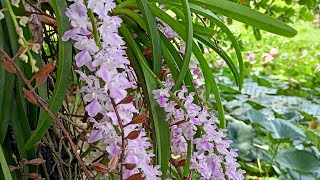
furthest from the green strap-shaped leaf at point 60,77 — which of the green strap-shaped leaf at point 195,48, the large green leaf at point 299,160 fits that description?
the large green leaf at point 299,160

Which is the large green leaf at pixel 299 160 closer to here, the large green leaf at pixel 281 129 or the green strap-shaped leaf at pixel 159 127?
the large green leaf at pixel 281 129

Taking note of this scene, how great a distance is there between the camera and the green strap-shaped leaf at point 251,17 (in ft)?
1.38

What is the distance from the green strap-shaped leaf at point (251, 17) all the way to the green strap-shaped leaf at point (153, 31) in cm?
5

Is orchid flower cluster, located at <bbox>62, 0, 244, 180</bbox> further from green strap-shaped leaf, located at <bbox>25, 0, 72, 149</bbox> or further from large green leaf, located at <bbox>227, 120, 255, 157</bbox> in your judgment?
large green leaf, located at <bbox>227, 120, 255, 157</bbox>

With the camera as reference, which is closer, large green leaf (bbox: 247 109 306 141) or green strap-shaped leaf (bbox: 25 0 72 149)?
green strap-shaped leaf (bbox: 25 0 72 149)

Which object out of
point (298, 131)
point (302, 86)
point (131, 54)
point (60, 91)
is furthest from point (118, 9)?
point (302, 86)

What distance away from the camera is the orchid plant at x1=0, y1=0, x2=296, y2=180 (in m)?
0.36

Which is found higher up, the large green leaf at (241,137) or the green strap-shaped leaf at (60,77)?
the green strap-shaped leaf at (60,77)

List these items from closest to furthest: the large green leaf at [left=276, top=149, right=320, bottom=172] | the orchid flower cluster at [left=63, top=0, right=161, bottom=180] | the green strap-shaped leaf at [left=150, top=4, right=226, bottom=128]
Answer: the orchid flower cluster at [left=63, top=0, right=161, bottom=180], the green strap-shaped leaf at [left=150, top=4, right=226, bottom=128], the large green leaf at [left=276, top=149, right=320, bottom=172]

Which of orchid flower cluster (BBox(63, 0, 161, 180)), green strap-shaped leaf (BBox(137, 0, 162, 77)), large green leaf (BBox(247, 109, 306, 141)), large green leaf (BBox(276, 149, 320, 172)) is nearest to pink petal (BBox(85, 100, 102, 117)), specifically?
orchid flower cluster (BBox(63, 0, 161, 180))

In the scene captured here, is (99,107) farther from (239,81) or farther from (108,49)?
(239,81)

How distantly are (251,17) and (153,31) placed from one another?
9 centimetres

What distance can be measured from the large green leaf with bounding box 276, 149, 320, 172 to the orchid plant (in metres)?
0.82

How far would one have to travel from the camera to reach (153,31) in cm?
44
